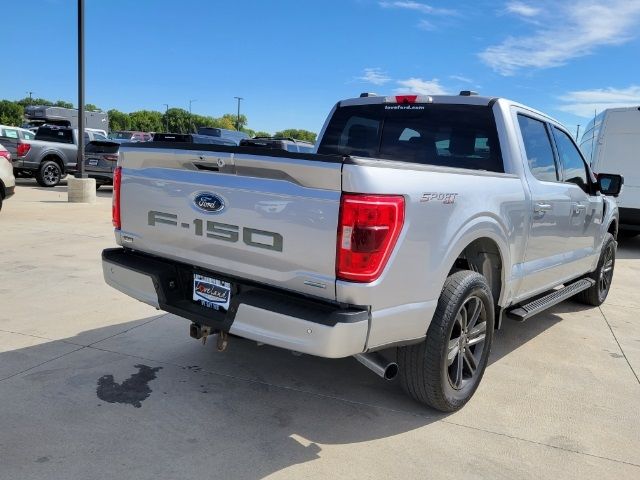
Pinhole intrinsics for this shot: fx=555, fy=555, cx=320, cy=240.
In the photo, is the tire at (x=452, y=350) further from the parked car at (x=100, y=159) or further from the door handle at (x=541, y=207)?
the parked car at (x=100, y=159)

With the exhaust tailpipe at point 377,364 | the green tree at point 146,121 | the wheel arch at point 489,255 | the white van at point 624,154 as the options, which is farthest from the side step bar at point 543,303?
the green tree at point 146,121

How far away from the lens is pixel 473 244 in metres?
3.53

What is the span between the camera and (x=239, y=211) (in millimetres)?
2842

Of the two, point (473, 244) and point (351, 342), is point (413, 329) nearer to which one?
point (351, 342)

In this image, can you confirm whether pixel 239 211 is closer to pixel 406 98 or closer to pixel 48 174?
pixel 406 98

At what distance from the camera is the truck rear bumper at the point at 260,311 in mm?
2541

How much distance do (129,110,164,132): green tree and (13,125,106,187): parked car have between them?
99.4m

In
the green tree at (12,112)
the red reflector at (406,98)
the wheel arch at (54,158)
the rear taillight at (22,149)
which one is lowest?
the wheel arch at (54,158)

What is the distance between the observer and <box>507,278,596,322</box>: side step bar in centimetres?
404

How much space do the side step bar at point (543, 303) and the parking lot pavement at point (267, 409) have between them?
44 centimetres

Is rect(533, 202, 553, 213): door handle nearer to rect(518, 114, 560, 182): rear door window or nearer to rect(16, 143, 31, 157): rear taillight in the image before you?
rect(518, 114, 560, 182): rear door window

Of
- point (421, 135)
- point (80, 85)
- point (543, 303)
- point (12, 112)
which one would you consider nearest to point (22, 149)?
point (80, 85)

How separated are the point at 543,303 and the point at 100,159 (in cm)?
1491

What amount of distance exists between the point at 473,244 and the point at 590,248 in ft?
8.36
